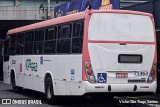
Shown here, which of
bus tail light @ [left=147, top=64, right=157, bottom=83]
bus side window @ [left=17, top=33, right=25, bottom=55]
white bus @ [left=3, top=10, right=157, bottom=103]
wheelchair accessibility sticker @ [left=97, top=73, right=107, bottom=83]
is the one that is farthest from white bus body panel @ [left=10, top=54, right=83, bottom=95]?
bus tail light @ [left=147, top=64, right=157, bottom=83]

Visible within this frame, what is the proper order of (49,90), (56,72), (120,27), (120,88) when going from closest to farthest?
(120,88), (120,27), (56,72), (49,90)

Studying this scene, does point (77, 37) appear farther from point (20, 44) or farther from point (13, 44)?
point (13, 44)

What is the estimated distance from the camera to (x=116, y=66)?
1288cm

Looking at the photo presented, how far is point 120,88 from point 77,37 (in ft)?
6.46

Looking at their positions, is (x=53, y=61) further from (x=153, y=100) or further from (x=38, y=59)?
(x=153, y=100)

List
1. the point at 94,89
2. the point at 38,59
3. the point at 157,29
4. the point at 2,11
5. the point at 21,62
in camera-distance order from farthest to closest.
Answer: the point at 2,11
the point at 21,62
the point at 38,59
the point at 157,29
the point at 94,89

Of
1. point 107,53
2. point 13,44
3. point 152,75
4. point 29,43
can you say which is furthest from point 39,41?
point 152,75

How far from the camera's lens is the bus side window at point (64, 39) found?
13969mm

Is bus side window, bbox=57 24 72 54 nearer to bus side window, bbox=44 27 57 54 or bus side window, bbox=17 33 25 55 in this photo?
bus side window, bbox=44 27 57 54

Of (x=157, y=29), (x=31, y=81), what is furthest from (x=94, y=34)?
(x=31, y=81)

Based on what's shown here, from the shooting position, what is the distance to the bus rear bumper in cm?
1258

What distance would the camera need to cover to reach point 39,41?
654 inches

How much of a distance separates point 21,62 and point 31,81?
1706 mm

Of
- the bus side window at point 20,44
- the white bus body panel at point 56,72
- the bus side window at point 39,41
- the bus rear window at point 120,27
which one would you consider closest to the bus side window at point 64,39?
the white bus body panel at point 56,72
